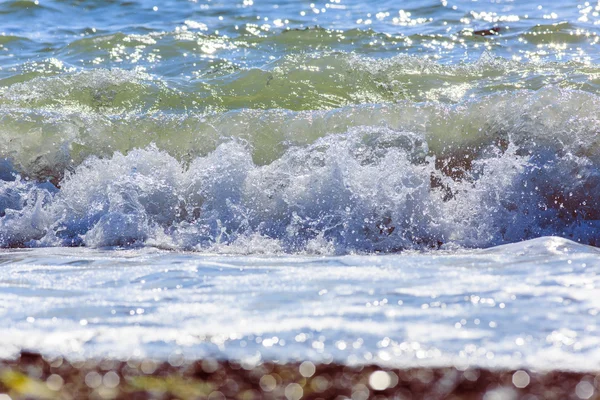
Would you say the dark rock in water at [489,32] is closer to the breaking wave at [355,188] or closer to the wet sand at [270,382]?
the breaking wave at [355,188]

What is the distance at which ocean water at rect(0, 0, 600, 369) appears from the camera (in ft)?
6.40

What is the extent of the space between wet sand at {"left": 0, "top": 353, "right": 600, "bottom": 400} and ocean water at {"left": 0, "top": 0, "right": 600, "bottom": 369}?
0.21 feet

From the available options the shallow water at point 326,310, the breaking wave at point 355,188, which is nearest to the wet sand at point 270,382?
the shallow water at point 326,310

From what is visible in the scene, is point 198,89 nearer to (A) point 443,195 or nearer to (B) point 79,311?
(A) point 443,195

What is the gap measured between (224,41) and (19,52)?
81.6 inches

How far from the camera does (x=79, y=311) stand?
216 cm

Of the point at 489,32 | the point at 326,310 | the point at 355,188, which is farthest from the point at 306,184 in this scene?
the point at 489,32

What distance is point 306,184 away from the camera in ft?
13.1

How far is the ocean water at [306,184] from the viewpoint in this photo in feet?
6.40

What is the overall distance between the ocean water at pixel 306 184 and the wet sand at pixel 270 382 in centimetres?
6

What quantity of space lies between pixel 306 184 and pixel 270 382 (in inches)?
96.8

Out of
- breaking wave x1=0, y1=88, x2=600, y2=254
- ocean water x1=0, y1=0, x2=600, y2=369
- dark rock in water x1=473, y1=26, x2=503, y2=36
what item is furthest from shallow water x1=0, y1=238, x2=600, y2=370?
dark rock in water x1=473, y1=26, x2=503, y2=36

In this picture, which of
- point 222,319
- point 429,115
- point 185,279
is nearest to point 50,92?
point 429,115

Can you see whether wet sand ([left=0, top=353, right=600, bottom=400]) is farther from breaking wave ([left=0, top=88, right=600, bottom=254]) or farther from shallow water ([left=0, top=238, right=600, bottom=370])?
breaking wave ([left=0, top=88, right=600, bottom=254])
